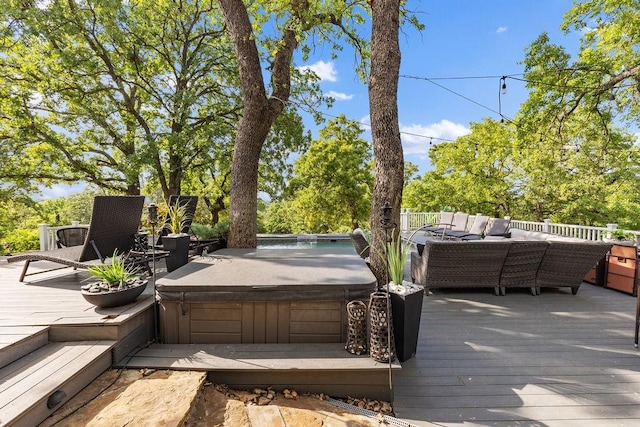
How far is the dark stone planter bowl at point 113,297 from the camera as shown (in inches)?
96.0

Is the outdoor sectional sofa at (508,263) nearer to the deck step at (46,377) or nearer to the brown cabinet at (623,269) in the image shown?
the brown cabinet at (623,269)

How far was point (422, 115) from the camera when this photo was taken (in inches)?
504

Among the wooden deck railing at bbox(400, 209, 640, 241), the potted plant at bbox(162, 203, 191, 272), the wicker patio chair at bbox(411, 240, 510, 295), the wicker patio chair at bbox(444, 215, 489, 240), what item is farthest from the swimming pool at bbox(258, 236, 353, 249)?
the potted plant at bbox(162, 203, 191, 272)

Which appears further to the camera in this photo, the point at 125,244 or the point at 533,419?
the point at 125,244

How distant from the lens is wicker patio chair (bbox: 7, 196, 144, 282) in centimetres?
321

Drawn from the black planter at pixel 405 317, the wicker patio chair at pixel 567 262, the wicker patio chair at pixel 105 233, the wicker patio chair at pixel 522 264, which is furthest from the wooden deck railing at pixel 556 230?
the black planter at pixel 405 317

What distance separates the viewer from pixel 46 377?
178 cm

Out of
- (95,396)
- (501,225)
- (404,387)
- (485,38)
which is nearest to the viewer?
Result: (95,396)

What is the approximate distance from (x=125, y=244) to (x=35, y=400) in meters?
2.39

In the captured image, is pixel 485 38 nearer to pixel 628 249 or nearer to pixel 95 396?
pixel 628 249

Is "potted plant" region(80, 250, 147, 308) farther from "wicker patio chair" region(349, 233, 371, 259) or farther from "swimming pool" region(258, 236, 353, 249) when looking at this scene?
"swimming pool" region(258, 236, 353, 249)

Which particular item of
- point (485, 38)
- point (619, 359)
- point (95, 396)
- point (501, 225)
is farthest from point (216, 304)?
point (485, 38)

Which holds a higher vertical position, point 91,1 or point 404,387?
point 91,1

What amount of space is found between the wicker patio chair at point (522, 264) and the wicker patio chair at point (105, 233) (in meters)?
5.08
